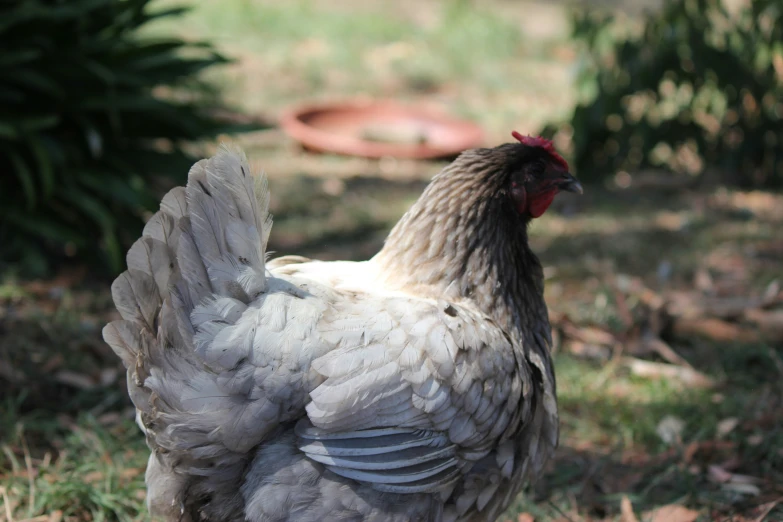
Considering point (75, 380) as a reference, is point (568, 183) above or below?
above

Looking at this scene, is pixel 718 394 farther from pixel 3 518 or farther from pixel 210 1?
pixel 210 1

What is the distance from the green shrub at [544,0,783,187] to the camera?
6137 mm

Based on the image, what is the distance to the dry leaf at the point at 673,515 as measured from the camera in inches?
108

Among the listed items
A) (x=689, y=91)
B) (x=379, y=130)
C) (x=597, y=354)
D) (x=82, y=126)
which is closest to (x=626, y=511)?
(x=597, y=354)

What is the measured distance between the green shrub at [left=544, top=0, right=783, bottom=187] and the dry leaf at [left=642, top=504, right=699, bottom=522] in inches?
149

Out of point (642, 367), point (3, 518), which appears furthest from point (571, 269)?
point (3, 518)

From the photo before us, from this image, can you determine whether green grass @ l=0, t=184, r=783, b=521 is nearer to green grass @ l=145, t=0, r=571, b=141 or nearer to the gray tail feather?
the gray tail feather

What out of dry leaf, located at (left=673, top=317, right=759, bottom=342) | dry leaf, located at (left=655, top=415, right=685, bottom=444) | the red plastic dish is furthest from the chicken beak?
the red plastic dish

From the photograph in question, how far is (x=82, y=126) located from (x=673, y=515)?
3.62 meters

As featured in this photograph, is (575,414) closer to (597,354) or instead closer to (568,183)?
(597,354)

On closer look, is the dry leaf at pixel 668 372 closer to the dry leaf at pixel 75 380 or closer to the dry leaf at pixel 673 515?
the dry leaf at pixel 673 515

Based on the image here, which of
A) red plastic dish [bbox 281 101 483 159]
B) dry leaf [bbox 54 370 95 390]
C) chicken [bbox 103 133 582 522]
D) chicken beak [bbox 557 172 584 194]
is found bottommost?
dry leaf [bbox 54 370 95 390]

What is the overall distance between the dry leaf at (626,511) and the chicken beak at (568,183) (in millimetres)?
1107

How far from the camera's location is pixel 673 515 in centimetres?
277
